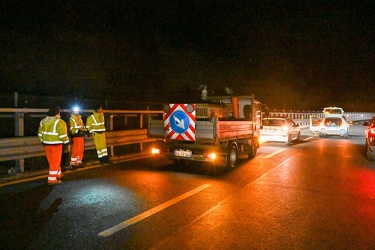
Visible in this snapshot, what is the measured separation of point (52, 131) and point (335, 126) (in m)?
19.7

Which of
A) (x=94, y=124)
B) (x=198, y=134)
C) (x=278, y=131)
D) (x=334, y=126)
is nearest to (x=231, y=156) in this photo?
(x=198, y=134)

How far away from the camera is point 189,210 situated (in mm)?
5734

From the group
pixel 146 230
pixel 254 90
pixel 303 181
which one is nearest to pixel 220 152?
pixel 303 181

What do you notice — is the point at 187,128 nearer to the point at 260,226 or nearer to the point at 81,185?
the point at 81,185

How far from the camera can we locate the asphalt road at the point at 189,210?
174 inches

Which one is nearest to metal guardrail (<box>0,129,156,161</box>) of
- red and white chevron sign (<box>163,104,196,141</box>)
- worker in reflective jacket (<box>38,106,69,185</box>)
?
worker in reflective jacket (<box>38,106,69,185</box>)

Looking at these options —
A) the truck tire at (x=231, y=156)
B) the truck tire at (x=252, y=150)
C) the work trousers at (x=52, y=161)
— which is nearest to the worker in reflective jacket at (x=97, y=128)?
the work trousers at (x=52, y=161)

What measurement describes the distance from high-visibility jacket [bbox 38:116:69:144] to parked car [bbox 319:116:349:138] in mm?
19354

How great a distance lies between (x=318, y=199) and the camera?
21.8 ft

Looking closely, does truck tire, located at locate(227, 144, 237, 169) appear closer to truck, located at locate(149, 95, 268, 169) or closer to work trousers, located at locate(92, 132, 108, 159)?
truck, located at locate(149, 95, 268, 169)

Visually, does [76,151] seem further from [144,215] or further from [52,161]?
[144,215]

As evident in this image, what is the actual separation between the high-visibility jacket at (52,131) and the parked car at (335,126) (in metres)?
19.4

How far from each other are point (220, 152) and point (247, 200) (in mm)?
2979

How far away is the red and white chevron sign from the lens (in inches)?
363
